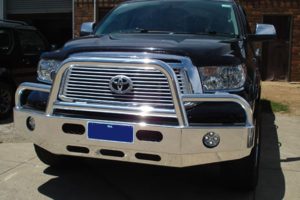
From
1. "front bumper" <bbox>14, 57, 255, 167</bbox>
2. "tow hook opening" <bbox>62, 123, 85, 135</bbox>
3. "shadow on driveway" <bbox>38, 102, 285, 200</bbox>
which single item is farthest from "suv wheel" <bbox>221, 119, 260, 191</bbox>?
"tow hook opening" <bbox>62, 123, 85, 135</bbox>

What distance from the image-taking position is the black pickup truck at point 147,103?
3549mm

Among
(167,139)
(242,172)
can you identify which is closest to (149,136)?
(167,139)

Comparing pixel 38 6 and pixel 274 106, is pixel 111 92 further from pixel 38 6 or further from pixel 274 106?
pixel 38 6

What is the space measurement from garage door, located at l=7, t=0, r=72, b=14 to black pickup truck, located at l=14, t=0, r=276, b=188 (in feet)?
42.0

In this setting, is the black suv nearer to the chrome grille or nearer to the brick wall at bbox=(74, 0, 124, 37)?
the chrome grille

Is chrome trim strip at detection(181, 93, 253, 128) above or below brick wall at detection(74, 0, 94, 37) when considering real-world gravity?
above

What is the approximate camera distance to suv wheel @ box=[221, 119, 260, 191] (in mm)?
4133

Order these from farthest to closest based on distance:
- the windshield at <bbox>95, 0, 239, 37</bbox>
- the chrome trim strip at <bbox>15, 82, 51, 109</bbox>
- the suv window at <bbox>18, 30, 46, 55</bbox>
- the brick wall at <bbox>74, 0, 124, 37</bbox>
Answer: the brick wall at <bbox>74, 0, 124, 37</bbox>, the suv window at <bbox>18, 30, 46, 55</bbox>, the windshield at <bbox>95, 0, 239, 37</bbox>, the chrome trim strip at <bbox>15, 82, 51, 109</bbox>

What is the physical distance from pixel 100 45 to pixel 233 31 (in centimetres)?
158

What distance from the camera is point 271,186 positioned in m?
4.66

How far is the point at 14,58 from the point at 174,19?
3.96 meters

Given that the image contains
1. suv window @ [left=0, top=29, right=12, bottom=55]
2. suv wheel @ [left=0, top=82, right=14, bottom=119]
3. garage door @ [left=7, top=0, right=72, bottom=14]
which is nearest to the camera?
suv wheel @ [left=0, top=82, right=14, bottom=119]

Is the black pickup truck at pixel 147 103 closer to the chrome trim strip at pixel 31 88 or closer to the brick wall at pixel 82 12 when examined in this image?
the chrome trim strip at pixel 31 88

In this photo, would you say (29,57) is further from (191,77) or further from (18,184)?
(191,77)
